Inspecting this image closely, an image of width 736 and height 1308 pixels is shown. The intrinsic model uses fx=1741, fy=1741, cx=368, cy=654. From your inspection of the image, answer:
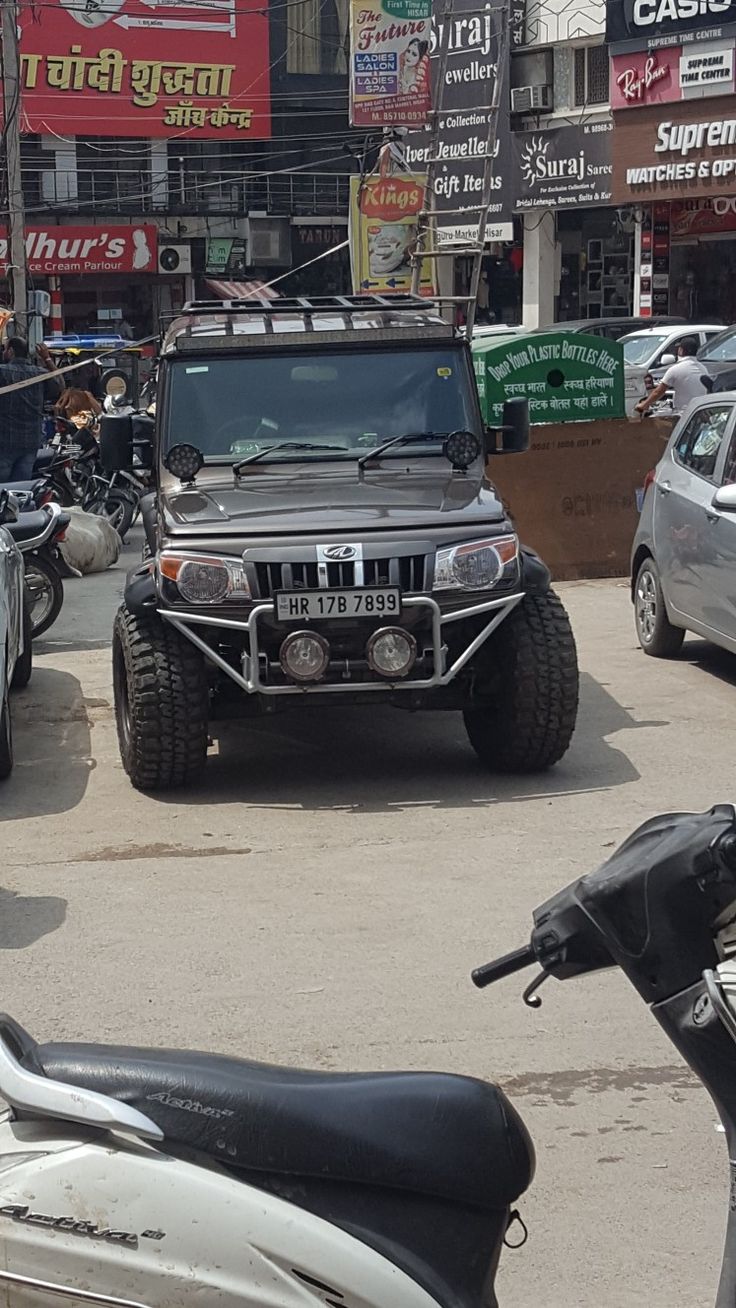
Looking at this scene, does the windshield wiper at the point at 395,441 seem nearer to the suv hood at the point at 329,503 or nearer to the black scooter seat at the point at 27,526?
the suv hood at the point at 329,503

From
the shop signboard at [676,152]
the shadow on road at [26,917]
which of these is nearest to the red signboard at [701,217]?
the shop signboard at [676,152]

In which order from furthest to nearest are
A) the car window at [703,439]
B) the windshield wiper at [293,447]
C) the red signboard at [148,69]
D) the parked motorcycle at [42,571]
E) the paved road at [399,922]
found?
the red signboard at [148,69] → the parked motorcycle at [42,571] → the car window at [703,439] → the windshield wiper at [293,447] → the paved road at [399,922]

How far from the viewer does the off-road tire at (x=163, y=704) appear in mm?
7229

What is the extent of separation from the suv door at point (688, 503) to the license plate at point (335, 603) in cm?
266

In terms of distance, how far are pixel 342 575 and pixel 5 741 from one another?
5.91 ft

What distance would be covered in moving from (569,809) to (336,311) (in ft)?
10.3

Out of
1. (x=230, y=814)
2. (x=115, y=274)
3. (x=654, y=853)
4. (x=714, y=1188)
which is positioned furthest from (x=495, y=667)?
(x=115, y=274)

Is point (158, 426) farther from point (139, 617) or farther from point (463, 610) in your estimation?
point (463, 610)

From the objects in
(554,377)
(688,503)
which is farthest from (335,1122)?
(554,377)

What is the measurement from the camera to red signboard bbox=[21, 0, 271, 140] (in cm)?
4791

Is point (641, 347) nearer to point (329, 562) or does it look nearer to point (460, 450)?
point (460, 450)

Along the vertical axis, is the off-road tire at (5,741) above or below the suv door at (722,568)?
below

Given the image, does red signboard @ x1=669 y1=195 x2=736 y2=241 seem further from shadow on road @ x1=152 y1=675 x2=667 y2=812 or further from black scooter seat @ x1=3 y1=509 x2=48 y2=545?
shadow on road @ x1=152 y1=675 x2=667 y2=812

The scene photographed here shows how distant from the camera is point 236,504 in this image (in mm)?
7570
